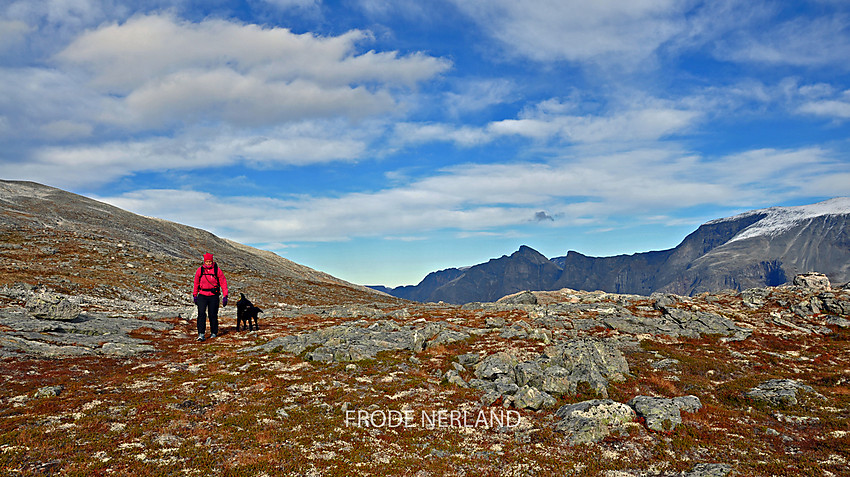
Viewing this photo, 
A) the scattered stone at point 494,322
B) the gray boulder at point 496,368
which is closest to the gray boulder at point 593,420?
the gray boulder at point 496,368

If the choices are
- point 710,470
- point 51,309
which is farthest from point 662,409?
point 51,309

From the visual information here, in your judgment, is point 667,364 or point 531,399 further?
point 667,364

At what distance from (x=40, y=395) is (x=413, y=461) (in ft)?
53.1

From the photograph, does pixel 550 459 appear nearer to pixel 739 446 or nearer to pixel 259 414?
pixel 739 446

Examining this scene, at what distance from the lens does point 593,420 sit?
15031 mm

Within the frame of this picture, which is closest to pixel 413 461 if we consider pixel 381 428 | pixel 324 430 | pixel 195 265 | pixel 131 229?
pixel 381 428

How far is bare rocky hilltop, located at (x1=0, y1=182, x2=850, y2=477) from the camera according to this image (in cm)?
1213

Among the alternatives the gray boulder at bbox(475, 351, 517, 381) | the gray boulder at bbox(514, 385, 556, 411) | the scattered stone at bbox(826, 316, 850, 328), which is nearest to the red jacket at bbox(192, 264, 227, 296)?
the gray boulder at bbox(475, 351, 517, 381)

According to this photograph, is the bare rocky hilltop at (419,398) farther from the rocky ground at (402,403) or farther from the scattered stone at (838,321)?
the scattered stone at (838,321)

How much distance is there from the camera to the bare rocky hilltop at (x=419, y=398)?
39.8 feet

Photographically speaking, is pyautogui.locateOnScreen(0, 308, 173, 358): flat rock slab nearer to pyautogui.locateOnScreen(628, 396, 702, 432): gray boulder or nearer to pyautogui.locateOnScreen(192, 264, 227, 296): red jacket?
pyautogui.locateOnScreen(192, 264, 227, 296): red jacket

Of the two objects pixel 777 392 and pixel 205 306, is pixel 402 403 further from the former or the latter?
pixel 205 306

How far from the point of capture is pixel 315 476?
36.3ft

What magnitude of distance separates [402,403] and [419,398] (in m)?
1.15
